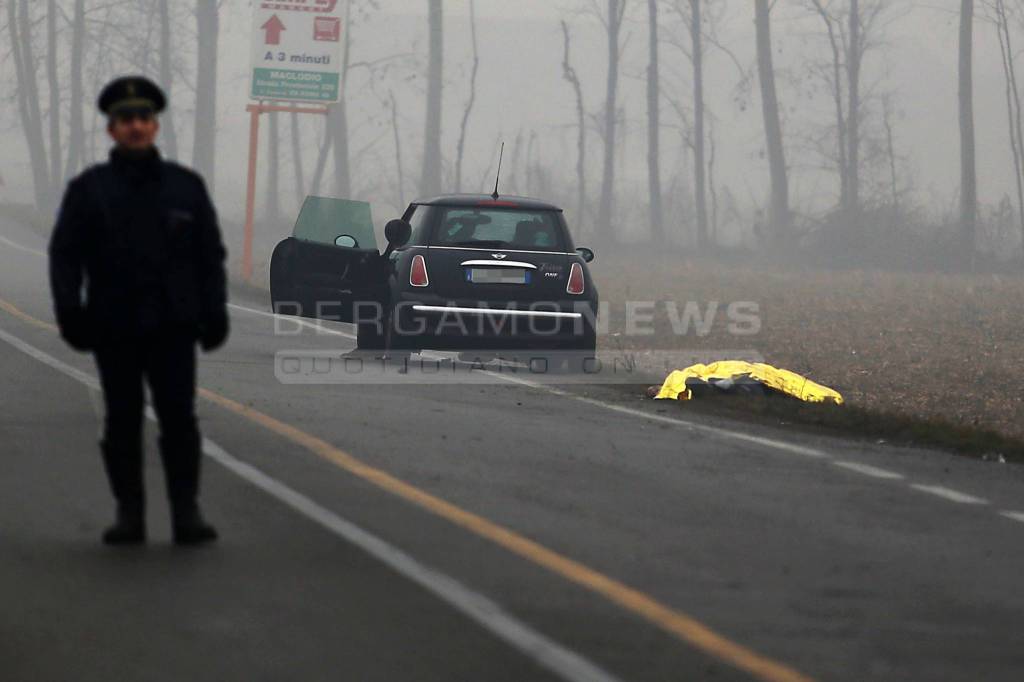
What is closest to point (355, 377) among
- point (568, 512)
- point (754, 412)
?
point (754, 412)

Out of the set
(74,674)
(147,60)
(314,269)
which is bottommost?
(74,674)

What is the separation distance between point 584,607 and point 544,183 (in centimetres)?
6125

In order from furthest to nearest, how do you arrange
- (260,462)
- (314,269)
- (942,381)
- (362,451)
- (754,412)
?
(942,381)
(314,269)
(754,412)
(362,451)
(260,462)

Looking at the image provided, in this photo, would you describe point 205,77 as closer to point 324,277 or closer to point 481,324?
point 324,277

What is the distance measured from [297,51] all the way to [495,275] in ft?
55.4

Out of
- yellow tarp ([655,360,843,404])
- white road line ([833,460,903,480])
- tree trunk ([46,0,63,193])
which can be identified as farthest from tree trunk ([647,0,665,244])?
white road line ([833,460,903,480])

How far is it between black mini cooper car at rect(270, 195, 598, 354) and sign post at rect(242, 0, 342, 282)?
15510 millimetres

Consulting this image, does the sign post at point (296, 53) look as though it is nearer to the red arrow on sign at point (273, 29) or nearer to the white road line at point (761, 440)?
the red arrow on sign at point (273, 29)

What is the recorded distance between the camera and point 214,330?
6766 mm

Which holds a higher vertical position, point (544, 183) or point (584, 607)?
point (544, 183)

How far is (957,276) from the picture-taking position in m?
42.6

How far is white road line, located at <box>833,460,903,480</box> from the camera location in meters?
9.88

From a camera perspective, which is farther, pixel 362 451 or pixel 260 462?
pixel 362 451

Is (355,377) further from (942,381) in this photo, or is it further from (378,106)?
(378,106)
